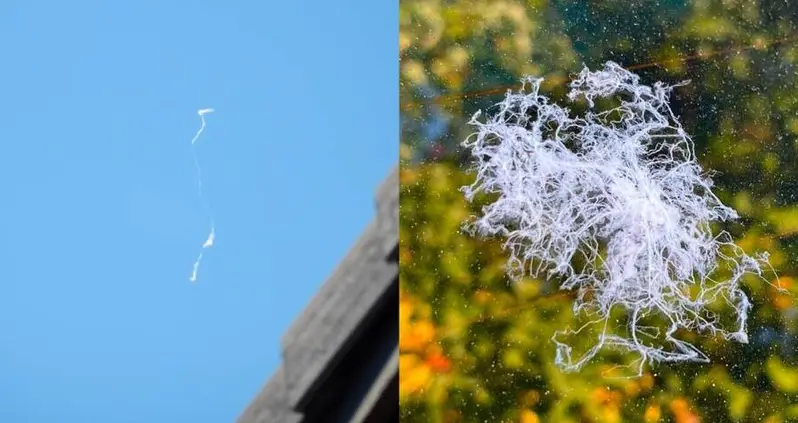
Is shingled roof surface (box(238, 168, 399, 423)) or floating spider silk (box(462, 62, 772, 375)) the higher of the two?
floating spider silk (box(462, 62, 772, 375))

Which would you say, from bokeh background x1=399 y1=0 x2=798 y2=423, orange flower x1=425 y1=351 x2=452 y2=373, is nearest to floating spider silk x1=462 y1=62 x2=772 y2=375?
bokeh background x1=399 y1=0 x2=798 y2=423

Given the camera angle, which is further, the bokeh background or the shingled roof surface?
the shingled roof surface

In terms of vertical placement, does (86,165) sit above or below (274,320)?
above

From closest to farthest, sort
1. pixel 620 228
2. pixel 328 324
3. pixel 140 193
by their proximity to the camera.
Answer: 1. pixel 620 228
2. pixel 328 324
3. pixel 140 193

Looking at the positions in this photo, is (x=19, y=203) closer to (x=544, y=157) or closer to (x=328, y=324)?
(x=328, y=324)

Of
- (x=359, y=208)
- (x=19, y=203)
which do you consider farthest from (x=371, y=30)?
(x=19, y=203)

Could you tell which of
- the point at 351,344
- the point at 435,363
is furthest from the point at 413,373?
the point at 351,344

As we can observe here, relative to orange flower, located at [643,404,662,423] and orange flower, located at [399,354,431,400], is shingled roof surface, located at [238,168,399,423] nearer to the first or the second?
orange flower, located at [399,354,431,400]
